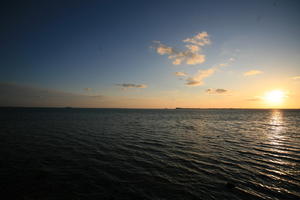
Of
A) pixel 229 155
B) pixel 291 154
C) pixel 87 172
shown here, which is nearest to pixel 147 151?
pixel 87 172

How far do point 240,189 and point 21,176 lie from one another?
14.5 m

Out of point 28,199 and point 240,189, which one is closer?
point 28,199

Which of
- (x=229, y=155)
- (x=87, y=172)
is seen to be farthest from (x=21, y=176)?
(x=229, y=155)

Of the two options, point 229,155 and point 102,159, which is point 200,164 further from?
point 102,159

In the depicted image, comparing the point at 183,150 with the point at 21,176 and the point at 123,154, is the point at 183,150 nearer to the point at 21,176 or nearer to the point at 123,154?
the point at 123,154

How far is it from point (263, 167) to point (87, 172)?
1463 centimetres

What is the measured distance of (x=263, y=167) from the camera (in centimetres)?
1137

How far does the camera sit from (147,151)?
15203mm

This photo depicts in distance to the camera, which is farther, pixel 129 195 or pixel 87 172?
Result: pixel 87 172

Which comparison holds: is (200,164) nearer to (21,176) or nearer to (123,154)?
(123,154)

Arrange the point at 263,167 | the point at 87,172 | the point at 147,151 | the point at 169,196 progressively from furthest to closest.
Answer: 1. the point at 147,151
2. the point at 263,167
3. the point at 87,172
4. the point at 169,196

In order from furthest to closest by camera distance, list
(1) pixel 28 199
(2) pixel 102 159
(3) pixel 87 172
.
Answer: (2) pixel 102 159 < (3) pixel 87 172 < (1) pixel 28 199

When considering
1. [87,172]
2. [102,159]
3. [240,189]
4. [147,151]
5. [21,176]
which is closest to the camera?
[240,189]

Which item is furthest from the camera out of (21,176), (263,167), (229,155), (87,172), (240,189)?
(229,155)
